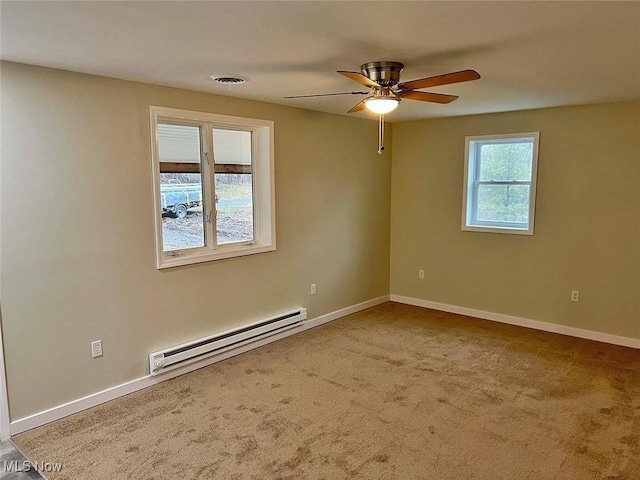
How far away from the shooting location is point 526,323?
15.9 feet

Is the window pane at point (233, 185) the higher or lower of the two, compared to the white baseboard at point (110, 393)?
higher

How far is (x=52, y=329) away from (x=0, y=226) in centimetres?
Result: 74

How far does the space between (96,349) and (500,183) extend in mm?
4255

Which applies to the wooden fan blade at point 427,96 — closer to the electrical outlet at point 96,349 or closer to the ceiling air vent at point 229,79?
the ceiling air vent at point 229,79

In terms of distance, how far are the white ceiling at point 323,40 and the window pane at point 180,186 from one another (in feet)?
1.56

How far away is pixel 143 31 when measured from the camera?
2.13 metres

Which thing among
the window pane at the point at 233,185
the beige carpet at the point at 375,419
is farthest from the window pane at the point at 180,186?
the beige carpet at the point at 375,419

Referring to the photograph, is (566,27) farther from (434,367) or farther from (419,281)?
(419,281)

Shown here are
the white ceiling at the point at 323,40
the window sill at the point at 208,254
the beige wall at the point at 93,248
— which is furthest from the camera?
the window sill at the point at 208,254

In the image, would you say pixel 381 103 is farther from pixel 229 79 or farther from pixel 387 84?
pixel 229 79

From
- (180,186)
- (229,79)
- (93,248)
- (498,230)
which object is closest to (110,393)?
(93,248)

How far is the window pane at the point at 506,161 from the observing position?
15.6 ft

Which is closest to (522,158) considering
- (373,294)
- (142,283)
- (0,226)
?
(373,294)

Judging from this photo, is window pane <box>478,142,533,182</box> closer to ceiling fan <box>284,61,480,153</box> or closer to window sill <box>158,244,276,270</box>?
ceiling fan <box>284,61,480,153</box>
